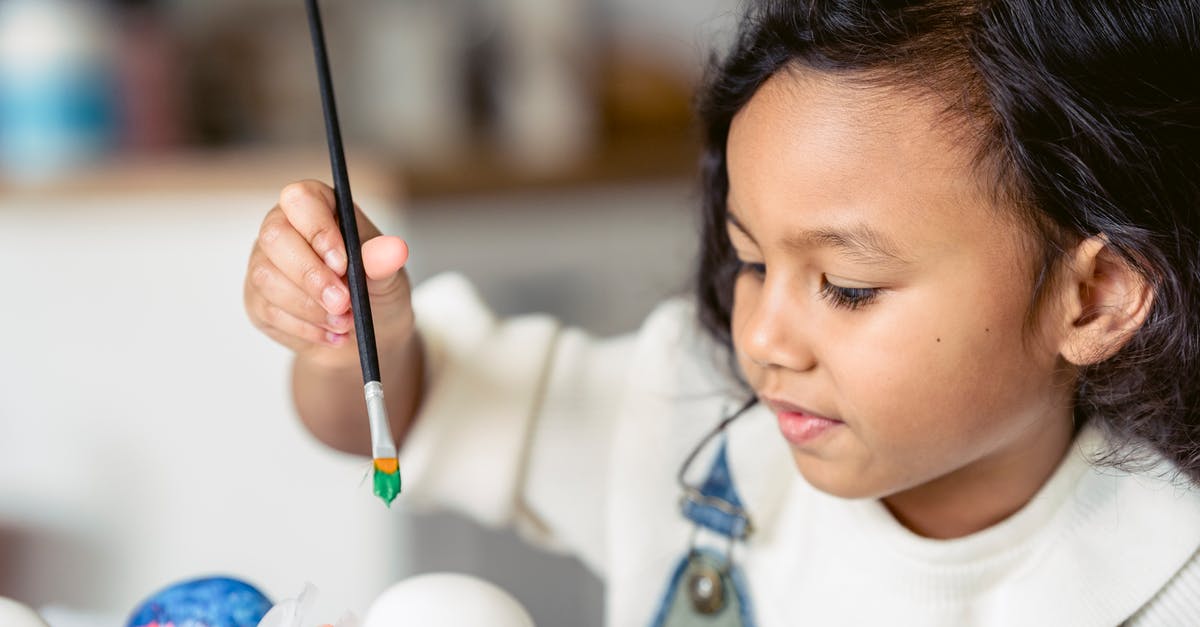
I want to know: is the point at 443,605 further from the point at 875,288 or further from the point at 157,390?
the point at 157,390

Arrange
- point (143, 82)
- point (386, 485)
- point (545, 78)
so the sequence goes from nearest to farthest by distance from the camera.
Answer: point (386, 485), point (143, 82), point (545, 78)

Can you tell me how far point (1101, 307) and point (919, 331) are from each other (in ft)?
0.31

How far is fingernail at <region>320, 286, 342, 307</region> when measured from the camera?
459 mm

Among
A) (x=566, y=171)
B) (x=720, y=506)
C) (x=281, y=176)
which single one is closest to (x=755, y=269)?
(x=720, y=506)

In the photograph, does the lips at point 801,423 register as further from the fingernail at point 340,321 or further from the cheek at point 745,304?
the fingernail at point 340,321

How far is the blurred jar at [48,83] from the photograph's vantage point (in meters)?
1.12

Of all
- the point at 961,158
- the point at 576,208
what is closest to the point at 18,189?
the point at 576,208

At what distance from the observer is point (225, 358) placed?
1058 mm

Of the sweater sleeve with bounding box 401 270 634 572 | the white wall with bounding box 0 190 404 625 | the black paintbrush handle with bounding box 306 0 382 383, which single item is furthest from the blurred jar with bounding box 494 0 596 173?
the black paintbrush handle with bounding box 306 0 382 383

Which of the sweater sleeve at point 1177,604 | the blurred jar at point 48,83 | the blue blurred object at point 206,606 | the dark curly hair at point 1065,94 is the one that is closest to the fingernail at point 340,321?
the blue blurred object at point 206,606

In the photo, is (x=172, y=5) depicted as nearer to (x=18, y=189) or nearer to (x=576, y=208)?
(x=18, y=189)

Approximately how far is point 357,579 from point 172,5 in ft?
2.31

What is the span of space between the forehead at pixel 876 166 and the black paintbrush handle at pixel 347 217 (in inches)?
6.4

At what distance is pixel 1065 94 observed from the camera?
18.9 inches
